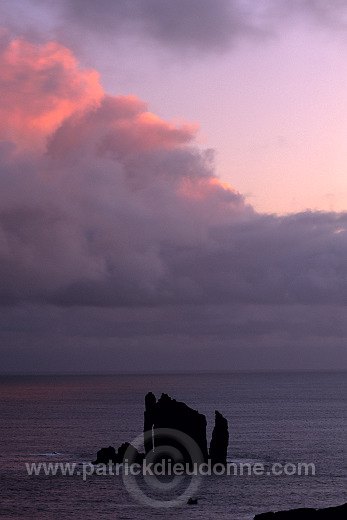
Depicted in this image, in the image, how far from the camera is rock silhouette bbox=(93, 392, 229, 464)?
117 metres

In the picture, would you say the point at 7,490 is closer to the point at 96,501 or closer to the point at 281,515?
the point at 96,501

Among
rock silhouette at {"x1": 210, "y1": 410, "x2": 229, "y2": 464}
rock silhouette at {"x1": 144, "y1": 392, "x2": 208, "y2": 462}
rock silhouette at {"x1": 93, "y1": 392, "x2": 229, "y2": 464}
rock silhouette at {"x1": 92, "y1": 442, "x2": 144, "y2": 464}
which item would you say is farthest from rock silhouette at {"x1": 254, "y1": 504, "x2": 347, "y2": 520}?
rock silhouette at {"x1": 92, "y1": 442, "x2": 144, "y2": 464}

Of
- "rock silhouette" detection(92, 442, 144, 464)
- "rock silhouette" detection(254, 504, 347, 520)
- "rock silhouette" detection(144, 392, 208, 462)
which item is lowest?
"rock silhouette" detection(254, 504, 347, 520)

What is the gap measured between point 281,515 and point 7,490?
42.9 m

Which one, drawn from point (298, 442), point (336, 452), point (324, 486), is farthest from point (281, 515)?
point (298, 442)

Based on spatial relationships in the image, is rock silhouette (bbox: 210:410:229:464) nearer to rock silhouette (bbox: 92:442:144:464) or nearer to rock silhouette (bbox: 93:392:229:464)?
rock silhouette (bbox: 93:392:229:464)

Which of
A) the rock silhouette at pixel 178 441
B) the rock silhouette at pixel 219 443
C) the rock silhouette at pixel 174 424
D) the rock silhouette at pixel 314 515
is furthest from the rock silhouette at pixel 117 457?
the rock silhouette at pixel 314 515

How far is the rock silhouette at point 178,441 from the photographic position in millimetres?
116938

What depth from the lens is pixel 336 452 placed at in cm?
13738

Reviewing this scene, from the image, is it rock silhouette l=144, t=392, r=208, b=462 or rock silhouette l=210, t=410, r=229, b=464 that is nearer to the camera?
rock silhouette l=210, t=410, r=229, b=464

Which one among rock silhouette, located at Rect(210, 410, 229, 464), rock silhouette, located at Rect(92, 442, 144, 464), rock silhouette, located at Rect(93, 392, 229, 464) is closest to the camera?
rock silhouette, located at Rect(92, 442, 144, 464)

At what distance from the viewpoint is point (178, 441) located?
11888 cm

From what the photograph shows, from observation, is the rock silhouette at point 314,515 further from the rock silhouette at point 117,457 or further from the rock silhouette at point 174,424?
the rock silhouette at point 117,457

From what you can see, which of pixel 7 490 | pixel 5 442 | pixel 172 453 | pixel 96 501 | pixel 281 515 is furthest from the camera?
pixel 5 442
